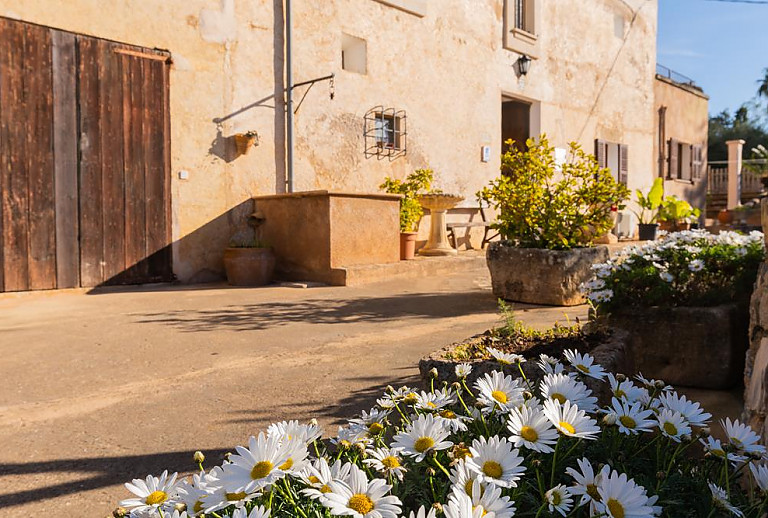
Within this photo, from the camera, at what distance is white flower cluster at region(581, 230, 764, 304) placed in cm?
290

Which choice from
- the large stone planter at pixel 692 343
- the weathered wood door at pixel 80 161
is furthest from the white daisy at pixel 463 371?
the weathered wood door at pixel 80 161

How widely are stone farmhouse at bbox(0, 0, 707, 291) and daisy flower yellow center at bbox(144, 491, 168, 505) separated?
18.4 ft

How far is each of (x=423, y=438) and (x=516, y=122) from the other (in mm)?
12358

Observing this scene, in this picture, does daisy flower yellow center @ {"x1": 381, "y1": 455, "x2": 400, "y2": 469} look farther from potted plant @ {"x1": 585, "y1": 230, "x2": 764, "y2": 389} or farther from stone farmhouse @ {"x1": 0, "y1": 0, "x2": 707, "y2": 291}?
stone farmhouse @ {"x1": 0, "y1": 0, "x2": 707, "y2": 291}

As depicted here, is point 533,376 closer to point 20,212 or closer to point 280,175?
point 20,212

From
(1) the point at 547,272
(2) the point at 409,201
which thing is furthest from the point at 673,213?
(1) the point at 547,272

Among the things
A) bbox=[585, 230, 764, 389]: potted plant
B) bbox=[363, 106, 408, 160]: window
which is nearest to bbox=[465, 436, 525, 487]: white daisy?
bbox=[585, 230, 764, 389]: potted plant

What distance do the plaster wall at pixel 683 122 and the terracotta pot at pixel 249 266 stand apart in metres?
12.7

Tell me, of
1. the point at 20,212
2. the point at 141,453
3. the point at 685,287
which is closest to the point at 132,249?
the point at 20,212

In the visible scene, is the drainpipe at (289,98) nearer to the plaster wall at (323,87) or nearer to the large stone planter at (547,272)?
the plaster wall at (323,87)

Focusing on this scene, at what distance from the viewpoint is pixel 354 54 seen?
9000mm

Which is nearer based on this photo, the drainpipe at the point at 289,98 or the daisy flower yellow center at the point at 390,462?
the daisy flower yellow center at the point at 390,462

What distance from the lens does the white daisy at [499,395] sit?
1118mm

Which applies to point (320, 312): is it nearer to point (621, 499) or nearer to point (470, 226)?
point (621, 499)
